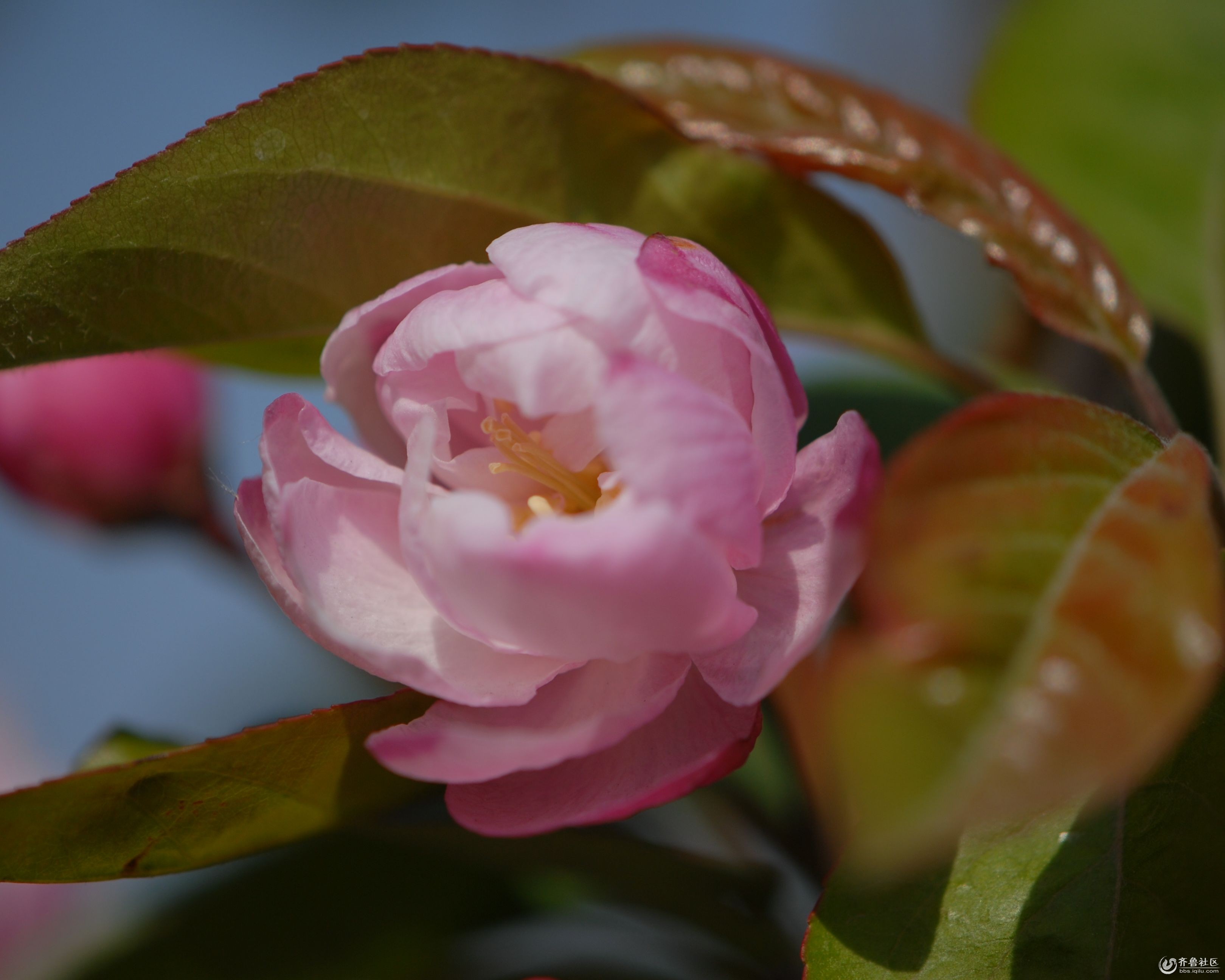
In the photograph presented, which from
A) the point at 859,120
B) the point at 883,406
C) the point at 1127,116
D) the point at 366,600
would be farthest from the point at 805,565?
the point at 1127,116

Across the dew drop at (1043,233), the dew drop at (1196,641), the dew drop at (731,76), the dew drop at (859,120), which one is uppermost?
the dew drop at (731,76)

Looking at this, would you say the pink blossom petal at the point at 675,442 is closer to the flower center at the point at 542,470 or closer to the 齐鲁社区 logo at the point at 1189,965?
the flower center at the point at 542,470

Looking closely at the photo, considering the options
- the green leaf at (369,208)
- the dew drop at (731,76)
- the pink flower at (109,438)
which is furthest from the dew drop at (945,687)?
the pink flower at (109,438)

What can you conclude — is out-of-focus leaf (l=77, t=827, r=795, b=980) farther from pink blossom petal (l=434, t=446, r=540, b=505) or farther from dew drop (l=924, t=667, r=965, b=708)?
dew drop (l=924, t=667, r=965, b=708)

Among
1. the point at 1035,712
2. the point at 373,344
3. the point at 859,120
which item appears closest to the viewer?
the point at 1035,712

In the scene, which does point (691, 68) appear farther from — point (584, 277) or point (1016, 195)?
point (584, 277)

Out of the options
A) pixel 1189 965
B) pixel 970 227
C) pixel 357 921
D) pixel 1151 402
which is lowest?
pixel 357 921

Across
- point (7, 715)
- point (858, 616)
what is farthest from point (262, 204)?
point (7, 715)
